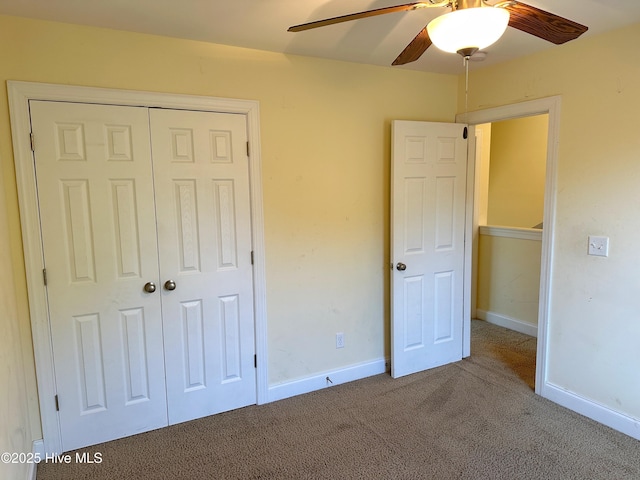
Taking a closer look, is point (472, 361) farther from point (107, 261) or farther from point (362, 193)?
point (107, 261)

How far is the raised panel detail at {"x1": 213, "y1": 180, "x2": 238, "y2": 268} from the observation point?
2506 mm

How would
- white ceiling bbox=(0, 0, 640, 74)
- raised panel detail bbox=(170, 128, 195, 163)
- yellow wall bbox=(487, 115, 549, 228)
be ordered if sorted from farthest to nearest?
yellow wall bbox=(487, 115, 549, 228) → raised panel detail bbox=(170, 128, 195, 163) → white ceiling bbox=(0, 0, 640, 74)

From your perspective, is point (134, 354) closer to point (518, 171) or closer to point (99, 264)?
point (99, 264)

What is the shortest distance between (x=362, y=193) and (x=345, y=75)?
0.85 meters

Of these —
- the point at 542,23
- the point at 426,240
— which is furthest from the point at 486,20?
the point at 426,240

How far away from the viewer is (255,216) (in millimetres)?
2602

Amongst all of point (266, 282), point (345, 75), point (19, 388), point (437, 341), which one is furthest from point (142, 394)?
point (345, 75)

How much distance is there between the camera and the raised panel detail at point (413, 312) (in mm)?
3111

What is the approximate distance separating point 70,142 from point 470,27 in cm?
203

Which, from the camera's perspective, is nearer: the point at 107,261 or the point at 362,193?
the point at 107,261

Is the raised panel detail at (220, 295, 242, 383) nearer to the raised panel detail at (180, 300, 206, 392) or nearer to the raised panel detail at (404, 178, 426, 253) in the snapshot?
the raised panel detail at (180, 300, 206, 392)

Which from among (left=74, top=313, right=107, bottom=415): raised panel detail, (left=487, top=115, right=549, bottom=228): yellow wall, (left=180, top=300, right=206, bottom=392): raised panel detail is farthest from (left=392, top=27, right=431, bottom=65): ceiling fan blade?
(left=487, top=115, right=549, bottom=228): yellow wall

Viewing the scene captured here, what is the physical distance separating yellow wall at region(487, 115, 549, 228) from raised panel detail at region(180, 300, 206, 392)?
4006 millimetres

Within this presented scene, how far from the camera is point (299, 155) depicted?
2.71 m
